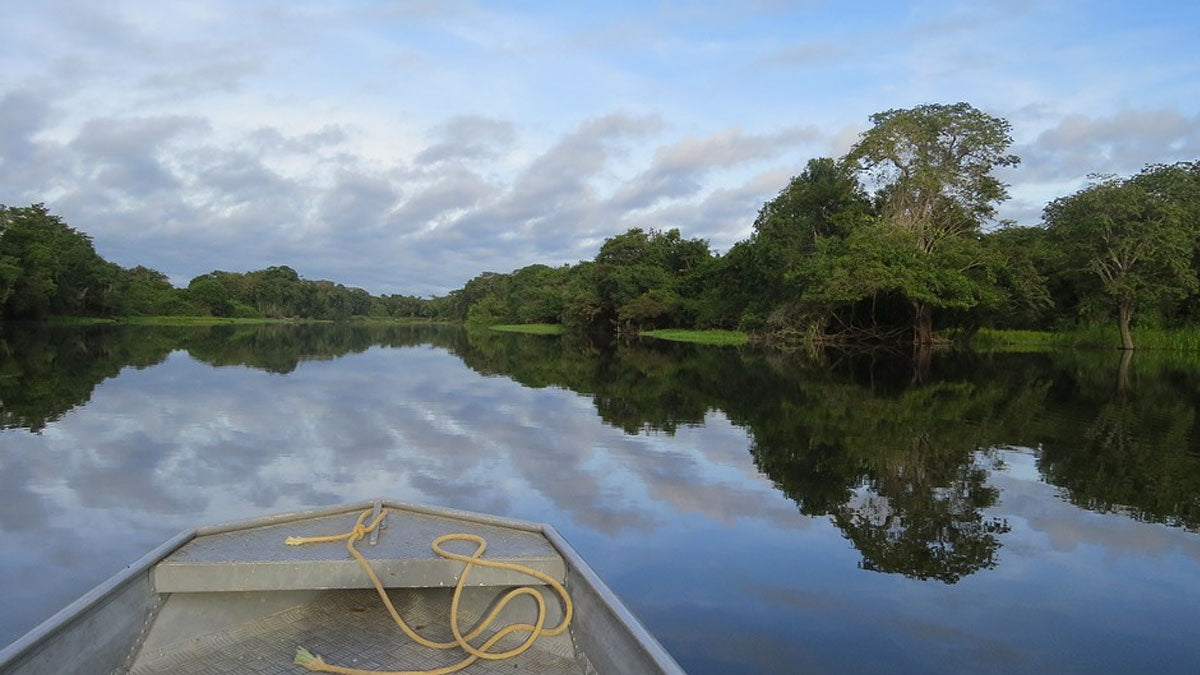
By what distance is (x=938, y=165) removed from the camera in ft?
100.0

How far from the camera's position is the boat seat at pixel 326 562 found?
321cm

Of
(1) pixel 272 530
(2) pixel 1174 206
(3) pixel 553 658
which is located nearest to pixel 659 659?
(3) pixel 553 658

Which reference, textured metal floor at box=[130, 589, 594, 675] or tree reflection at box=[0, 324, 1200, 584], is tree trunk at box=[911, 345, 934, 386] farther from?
textured metal floor at box=[130, 589, 594, 675]

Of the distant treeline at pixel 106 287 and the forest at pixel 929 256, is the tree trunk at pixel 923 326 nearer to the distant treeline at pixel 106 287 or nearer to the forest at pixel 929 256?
the forest at pixel 929 256

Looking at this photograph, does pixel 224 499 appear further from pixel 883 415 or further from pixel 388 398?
pixel 883 415

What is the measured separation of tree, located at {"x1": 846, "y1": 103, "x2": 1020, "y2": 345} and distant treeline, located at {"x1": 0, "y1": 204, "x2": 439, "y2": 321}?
4644 centimetres

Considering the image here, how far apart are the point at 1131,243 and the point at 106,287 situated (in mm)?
69298

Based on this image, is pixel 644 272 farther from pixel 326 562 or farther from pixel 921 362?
pixel 326 562

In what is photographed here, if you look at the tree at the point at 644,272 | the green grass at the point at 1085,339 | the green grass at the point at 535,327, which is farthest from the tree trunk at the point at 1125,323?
the green grass at the point at 535,327

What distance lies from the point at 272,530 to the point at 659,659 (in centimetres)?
233

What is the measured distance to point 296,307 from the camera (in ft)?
330

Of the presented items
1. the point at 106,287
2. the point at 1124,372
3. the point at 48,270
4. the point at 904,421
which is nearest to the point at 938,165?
the point at 1124,372

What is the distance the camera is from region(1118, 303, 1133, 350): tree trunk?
31.7 m

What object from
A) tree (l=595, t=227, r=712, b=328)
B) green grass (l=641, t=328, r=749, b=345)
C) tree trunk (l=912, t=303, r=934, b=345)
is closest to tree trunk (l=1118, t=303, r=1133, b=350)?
tree trunk (l=912, t=303, r=934, b=345)
